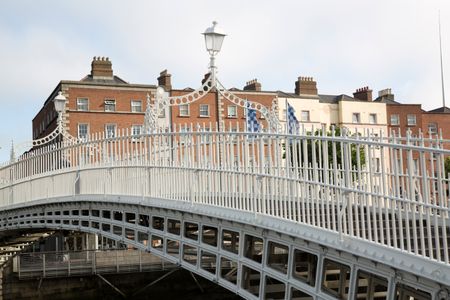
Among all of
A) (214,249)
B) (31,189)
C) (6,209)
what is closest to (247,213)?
(214,249)

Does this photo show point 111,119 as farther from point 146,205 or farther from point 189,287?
point 146,205

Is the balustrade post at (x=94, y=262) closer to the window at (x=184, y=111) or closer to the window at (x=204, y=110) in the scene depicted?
the window at (x=184, y=111)

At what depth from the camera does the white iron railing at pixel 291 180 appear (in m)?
7.43

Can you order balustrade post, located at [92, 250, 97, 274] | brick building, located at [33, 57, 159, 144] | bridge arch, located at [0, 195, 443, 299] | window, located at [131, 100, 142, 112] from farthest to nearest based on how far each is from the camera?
window, located at [131, 100, 142, 112], brick building, located at [33, 57, 159, 144], balustrade post, located at [92, 250, 97, 274], bridge arch, located at [0, 195, 443, 299]

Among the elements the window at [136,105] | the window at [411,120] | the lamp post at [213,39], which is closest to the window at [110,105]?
the window at [136,105]

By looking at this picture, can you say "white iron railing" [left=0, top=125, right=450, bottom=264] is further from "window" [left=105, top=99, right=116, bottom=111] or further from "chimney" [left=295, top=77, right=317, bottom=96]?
"chimney" [left=295, top=77, right=317, bottom=96]

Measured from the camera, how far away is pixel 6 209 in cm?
2227

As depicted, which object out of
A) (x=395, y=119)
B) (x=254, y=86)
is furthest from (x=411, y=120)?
(x=254, y=86)

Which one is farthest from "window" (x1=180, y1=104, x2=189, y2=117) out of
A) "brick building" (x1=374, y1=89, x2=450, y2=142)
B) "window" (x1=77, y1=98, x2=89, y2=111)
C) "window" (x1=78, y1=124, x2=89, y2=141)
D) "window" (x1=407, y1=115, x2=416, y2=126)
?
"window" (x1=407, y1=115, x2=416, y2=126)

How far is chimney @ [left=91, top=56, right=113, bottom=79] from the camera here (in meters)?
43.1

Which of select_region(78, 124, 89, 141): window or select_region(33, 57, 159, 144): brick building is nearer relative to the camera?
select_region(33, 57, 159, 144): brick building

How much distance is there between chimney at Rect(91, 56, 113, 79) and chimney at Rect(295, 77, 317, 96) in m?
14.5

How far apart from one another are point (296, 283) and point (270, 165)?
183cm

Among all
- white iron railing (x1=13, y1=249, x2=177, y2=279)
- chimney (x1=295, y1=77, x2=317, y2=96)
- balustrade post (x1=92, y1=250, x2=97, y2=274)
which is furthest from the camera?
chimney (x1=295, y1=77, x2=317, y2=96)
